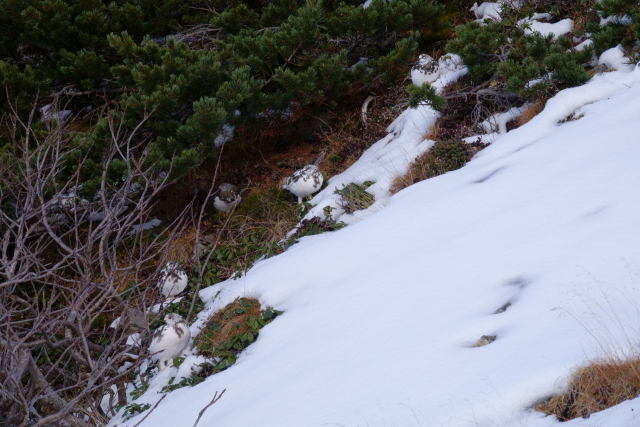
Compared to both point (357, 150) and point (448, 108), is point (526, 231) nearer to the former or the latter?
point (448, 108)

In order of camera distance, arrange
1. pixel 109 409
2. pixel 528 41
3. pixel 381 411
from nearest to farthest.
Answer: pixel 381 411 < pixel 109 409 < pixel 528 41

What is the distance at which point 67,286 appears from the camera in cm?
691

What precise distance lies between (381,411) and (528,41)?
5.19m

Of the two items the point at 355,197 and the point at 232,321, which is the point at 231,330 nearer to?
the point at 232,321

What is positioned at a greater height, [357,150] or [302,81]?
[302,81]

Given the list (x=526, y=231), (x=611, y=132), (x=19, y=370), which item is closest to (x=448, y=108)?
(x=611, y=132)

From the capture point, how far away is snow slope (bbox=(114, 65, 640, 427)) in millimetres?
→ 3205

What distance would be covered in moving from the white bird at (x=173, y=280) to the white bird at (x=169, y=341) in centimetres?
88

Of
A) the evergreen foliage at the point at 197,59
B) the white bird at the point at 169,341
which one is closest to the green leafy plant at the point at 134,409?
the white bird at the point at 169,341

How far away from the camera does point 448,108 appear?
25.4ft

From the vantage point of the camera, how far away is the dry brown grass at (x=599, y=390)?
2869 mm

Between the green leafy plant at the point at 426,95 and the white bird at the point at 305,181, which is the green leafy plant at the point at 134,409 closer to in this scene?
the white bird at the point at 305,181

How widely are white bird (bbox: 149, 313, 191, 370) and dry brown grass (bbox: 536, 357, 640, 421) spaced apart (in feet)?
11.9

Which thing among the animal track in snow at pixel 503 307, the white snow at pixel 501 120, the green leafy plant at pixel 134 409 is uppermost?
the animal track in snow at pixel 503 307
